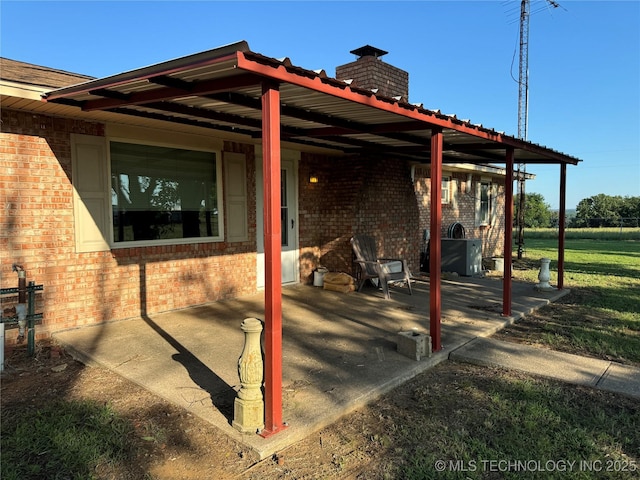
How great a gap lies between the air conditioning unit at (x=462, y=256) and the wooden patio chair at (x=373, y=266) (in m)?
2.15

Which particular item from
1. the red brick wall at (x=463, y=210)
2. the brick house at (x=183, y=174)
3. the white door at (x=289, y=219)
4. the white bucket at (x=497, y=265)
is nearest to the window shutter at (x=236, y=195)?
the brick house at (x=183, y=174)

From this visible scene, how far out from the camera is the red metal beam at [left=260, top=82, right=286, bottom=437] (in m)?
2.80

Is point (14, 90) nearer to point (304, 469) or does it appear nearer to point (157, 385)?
point (157, 385)

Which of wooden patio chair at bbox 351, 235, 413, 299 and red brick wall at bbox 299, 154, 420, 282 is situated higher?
red brick wall at bbox 299, 154, 420, 282

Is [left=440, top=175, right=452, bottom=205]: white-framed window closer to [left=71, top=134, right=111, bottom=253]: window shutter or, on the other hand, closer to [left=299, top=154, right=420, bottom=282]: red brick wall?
[left=299, top=154, right=420, bottom=282]: red brick wall

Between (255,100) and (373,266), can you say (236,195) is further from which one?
(255,100)

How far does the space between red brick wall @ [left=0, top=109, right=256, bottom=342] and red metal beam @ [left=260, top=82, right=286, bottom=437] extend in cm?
321

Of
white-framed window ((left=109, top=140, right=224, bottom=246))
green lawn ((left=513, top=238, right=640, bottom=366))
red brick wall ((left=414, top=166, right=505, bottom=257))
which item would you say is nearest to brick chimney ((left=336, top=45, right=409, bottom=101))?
red brick wall ((left=414, top=166, right=505, bottom=257))

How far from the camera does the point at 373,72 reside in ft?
29.3

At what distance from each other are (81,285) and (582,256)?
15.4m

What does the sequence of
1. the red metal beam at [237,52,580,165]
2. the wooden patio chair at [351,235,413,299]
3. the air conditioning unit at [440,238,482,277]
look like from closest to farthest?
the red metal beam at [237,52,580,165], the wooden patio chair at [351,235,413,299], the air conditioning unit at [440,238,482,277]

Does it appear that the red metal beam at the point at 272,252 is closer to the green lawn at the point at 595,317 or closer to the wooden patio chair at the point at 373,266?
the green lawn at the point at 595,317

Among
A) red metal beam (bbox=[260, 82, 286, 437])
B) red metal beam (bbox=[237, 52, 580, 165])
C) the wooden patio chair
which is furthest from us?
the wooden patio chair

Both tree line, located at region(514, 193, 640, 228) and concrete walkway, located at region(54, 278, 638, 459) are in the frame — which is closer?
concrete walkway, located at region(54, 278, 638, 459)
